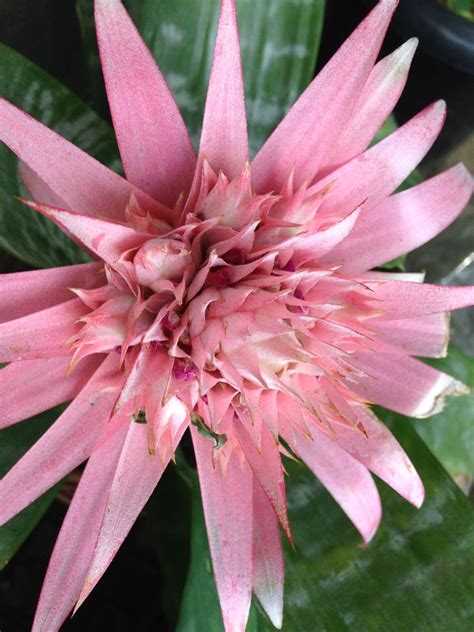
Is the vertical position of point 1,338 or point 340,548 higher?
point 1,338

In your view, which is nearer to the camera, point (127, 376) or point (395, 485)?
point (127, 376)

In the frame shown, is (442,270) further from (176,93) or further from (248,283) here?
(248,283)

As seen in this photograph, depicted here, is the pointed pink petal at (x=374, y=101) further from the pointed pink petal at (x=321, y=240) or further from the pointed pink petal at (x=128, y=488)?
the pointed pink petal at (x=128, y=488)

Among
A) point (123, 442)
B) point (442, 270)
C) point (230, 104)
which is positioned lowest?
point (123, 442)

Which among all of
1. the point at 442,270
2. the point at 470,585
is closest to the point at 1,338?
the point at 470,585

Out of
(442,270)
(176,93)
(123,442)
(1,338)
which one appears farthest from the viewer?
(442,270)

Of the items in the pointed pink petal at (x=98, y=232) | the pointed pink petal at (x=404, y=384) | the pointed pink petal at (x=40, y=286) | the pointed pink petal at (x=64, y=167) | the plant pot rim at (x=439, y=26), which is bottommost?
the pointed pink petal at (x=404, y=384)

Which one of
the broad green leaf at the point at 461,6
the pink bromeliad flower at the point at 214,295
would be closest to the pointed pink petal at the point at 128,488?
the pink bromeliad flower at the point at 214,295

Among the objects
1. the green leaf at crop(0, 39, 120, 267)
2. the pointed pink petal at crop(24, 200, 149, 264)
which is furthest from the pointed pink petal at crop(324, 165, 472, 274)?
the green leaf at crop(0, 39, 120, 267)
